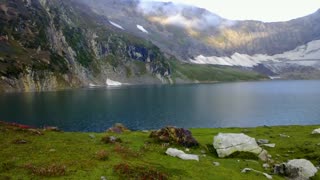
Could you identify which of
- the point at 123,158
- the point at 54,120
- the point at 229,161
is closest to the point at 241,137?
the point at 229,161

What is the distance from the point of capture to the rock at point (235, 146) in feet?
124

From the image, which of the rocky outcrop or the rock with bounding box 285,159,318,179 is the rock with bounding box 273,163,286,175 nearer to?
the rocky outcrop

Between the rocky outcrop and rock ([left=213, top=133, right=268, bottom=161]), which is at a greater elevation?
rock ([left=213, top=133, right=268, bottom=161])

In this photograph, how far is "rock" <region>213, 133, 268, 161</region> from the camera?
1490 inches

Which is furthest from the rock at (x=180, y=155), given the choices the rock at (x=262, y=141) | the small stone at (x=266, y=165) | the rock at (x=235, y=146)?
the rock at (x=262, y=141)

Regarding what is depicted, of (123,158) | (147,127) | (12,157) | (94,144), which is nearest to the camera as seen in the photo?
(12,157)

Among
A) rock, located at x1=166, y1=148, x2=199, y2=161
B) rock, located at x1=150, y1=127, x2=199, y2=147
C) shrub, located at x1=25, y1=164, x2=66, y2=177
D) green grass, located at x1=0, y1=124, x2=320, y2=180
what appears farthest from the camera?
rock, located at x1=150, y1=127, x2=199, y2=147

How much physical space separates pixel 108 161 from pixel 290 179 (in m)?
15.6

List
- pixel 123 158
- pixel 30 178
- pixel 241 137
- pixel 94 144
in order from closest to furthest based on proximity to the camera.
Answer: pixel 30 178, pixel 123 158, pixel 94 144, pixel 241 137

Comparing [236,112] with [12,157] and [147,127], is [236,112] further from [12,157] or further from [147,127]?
[12,157]

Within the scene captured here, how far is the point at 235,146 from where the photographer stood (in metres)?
38.2

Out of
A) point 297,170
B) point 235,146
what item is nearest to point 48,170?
point 235,146

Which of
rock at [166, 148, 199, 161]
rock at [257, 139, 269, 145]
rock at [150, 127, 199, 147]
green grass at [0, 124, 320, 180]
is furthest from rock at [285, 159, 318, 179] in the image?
rock at [257, 139, 269, 145]

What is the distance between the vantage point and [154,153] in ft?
113
